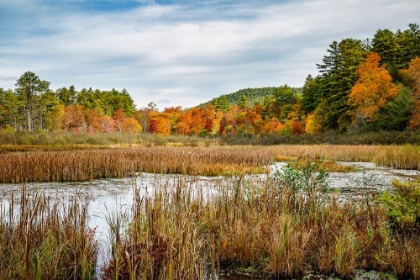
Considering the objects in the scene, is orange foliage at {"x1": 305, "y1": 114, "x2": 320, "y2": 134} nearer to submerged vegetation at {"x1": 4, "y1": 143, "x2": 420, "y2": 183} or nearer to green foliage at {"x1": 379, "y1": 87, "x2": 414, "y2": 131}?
green foliage at {"x1": 379, "y1": 87, "x2": 414, "y2": 131}

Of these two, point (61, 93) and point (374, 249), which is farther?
point (61, 93)

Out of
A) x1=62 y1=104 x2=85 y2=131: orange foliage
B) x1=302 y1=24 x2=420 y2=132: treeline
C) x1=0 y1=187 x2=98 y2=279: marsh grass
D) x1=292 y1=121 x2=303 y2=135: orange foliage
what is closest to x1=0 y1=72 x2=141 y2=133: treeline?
x1=62 y1=104 x2=85 y2=131: orange foliage

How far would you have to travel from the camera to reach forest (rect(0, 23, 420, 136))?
107 ft

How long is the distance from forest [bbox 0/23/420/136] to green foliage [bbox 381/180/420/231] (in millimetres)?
25414

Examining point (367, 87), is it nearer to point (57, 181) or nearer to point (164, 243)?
point (57, 181)

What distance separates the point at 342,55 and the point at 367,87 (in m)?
11.6

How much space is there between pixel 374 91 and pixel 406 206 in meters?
31.4

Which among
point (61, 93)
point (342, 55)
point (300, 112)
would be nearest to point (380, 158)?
point (342, 55)

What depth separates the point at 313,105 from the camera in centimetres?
5247

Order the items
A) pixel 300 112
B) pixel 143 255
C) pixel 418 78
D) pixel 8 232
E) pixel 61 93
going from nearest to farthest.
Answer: pixel 143 255, pixel 8 232, pixel 418 78, pixel 300 112, pixel 61 93

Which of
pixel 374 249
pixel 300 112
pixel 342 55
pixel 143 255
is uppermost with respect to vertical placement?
pixel 342 55

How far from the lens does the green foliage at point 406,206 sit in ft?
16.5

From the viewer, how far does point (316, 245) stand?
15.3 ft

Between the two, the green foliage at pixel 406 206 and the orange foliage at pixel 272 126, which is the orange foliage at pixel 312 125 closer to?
the orange foliage at pixel 272 126
